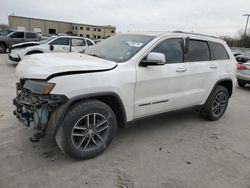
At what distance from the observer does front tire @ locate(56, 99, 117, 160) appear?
2785 millimetres

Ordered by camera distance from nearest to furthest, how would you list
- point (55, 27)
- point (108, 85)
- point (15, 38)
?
point (108, 85) → point (15, 38) → point (55, 27)

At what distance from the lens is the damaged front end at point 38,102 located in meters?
2.63

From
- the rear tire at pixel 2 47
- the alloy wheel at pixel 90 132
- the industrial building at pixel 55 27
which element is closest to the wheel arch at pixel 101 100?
the alloy wheel at pixel 90 132

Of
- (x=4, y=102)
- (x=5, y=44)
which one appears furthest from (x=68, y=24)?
(x=4, y=102)

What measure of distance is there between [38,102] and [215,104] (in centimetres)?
361

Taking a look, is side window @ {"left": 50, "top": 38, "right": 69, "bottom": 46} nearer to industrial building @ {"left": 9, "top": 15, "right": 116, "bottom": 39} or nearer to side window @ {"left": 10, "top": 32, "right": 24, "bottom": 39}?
side window @ {"left": 10, "top": 32, "right": 24, "bottom": 39}

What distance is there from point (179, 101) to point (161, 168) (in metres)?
1.37

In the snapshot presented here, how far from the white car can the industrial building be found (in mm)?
57849

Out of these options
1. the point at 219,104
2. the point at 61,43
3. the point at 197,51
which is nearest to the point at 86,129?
the point at 197,51

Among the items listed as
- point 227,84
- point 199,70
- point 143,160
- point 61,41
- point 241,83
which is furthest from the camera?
point 61,41

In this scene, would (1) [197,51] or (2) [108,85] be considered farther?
(1) [197,51]

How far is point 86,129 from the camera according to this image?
2982mm

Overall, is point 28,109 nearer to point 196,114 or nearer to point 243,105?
point 196,114

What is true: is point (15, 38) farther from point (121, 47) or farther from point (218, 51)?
point (218, 51)
